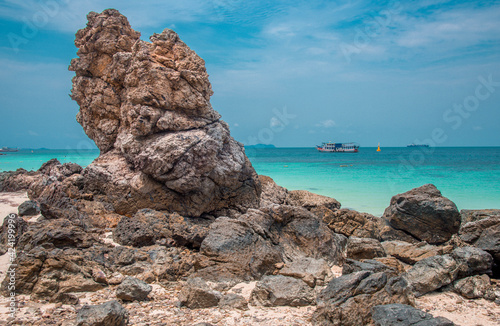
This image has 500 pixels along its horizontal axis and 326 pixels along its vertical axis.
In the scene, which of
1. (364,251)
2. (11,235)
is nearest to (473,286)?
(364,251)

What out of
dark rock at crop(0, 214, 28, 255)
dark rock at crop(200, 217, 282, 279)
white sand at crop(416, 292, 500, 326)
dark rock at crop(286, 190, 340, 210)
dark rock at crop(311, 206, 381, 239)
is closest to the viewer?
white sand at crop(416, 292, 500, 326)

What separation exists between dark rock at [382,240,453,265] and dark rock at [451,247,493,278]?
41.2 inches

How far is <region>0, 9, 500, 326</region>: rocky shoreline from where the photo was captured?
16.2ft

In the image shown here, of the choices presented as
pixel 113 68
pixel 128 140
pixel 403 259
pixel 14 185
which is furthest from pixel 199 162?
pixel 14 185

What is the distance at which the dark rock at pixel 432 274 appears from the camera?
5.70 metres

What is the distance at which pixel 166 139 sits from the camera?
9.40 meters

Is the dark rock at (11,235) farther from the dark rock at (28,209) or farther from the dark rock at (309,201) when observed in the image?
the dark rock at (309,201)

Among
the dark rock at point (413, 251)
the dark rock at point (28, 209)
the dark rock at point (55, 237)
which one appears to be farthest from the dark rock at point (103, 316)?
the dark rock at point (28, 209)

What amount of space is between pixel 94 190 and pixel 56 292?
18.4 ft

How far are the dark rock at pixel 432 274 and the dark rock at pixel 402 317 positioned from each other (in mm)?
1657

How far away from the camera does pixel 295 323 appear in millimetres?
4695

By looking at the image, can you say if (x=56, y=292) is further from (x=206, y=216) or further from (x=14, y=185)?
(x=14, y=185)

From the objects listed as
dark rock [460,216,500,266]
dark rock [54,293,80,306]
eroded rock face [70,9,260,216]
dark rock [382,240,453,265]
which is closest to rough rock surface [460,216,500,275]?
dark rock [460,216,500,266]

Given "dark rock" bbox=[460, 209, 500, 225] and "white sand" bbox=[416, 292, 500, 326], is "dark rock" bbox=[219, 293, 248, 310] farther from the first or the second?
"dark rock" bbox=[460, 209, 500, 225]
